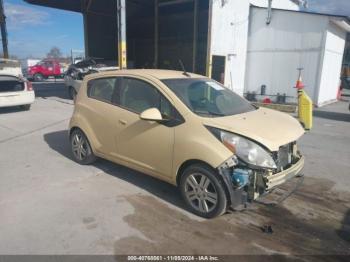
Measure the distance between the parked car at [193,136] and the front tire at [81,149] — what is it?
138 mm

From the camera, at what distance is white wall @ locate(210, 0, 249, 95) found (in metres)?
12.6

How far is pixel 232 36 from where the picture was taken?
14.0m

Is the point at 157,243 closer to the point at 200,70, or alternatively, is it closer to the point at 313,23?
the point at 313,23

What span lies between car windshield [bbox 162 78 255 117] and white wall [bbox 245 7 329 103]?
10416mm

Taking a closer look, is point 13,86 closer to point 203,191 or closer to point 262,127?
point 203,191

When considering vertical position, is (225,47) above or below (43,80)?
above

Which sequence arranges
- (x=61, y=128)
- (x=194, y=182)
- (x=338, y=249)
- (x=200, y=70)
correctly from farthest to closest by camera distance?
(x=200, y=70) → (x=61, y=128) → (x=194, y=182) → (x=338, y=249)

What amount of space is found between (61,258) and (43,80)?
2974 cm

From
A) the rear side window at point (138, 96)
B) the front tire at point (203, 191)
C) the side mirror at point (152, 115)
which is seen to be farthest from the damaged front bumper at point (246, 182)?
the rear side window at point (138, 96)

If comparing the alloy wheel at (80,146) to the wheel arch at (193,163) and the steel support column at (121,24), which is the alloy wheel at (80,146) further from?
the steel support column at (121,24)

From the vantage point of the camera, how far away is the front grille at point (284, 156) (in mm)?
3666

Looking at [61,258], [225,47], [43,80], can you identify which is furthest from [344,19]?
[43,80]

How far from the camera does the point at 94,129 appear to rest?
16.7 ft

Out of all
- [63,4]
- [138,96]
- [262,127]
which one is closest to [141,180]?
[138,96]
